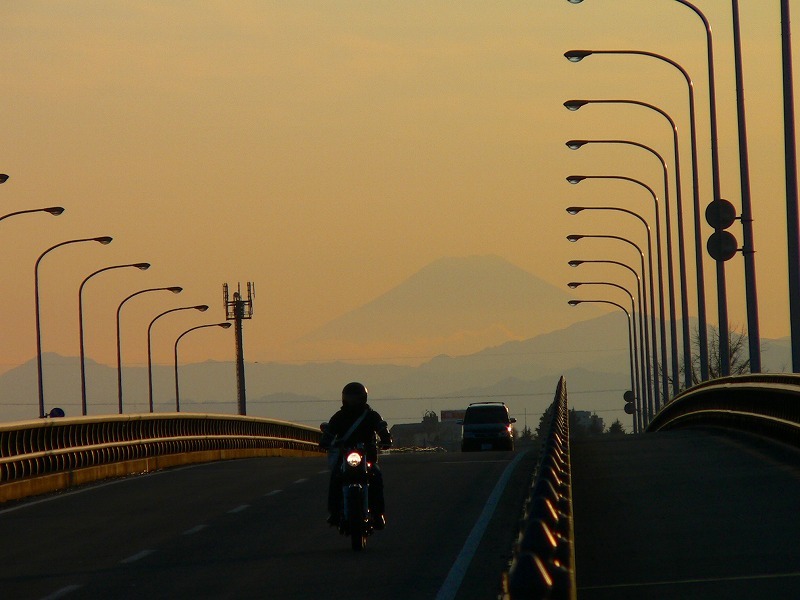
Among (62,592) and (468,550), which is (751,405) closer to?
(468,550)

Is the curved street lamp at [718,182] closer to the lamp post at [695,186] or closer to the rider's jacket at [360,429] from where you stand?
the lamp post at [695,186]

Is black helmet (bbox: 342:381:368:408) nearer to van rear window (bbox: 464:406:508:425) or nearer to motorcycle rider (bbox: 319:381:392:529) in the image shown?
motorcycle rider (bbox: 319:381:392:529)

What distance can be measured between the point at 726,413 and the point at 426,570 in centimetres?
2292

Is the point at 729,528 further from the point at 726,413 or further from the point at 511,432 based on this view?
the point at 511,432

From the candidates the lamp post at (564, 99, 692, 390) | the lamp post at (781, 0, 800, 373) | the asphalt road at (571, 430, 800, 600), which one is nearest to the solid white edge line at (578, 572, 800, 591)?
the asphalt road at (571, 430, 800, 600)

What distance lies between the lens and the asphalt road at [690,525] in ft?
44.2

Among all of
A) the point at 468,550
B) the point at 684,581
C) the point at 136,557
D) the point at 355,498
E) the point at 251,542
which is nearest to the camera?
the point at 684,581

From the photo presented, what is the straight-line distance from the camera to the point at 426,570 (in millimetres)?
15258

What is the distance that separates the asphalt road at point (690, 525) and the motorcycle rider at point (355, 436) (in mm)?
2037

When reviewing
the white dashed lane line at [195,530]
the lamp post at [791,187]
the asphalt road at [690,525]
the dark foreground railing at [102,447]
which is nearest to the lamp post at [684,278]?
the dark foreground railing at [102,447]

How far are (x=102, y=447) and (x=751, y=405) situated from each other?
11483mm

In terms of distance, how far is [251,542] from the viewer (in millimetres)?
17859

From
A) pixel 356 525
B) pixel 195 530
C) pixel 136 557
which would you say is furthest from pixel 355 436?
pixel 195 530

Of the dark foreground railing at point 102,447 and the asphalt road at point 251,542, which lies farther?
the dark foreground railing at point 102,447
